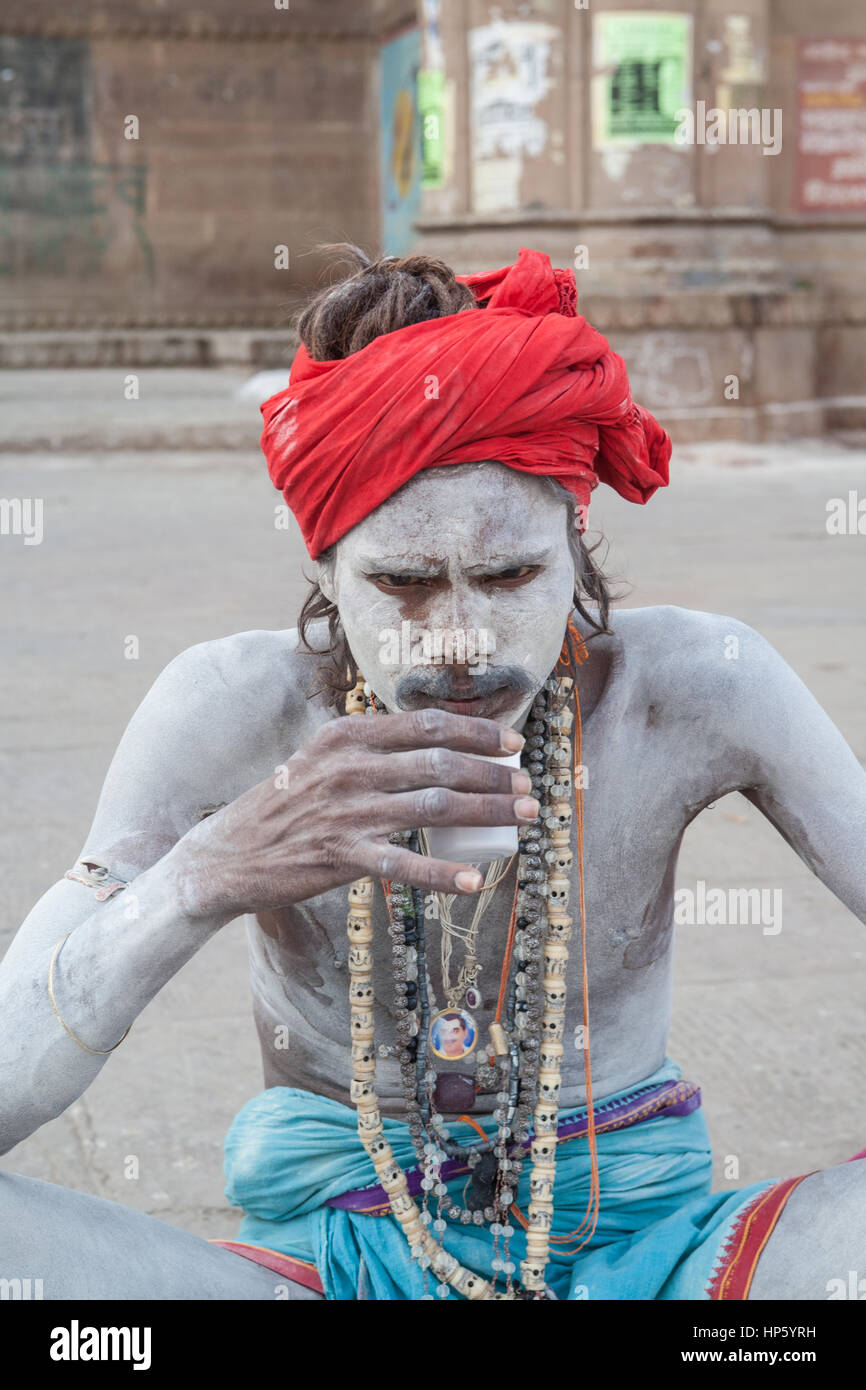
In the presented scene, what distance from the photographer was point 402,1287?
6.45 ft

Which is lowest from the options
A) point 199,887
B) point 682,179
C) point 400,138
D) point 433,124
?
point 199,887

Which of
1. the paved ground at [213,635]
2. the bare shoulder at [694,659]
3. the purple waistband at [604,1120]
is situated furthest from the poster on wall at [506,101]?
the purple waistband at [604,1120]

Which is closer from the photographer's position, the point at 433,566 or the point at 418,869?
the point at 418,869

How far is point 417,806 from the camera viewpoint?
5.03ft

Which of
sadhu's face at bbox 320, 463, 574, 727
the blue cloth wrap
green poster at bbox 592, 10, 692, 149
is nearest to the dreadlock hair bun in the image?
sadhu's face at bbox 320, 463, 574, 727

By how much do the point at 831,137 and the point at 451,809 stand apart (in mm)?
11623

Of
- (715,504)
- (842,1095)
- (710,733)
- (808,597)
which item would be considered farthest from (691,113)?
(710,733)

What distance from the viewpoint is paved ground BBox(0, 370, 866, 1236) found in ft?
9.87

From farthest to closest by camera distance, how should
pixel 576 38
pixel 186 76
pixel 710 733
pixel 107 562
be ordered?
pixel 186 76, pixel 576 38, pixel 107 562, pixel 710 733

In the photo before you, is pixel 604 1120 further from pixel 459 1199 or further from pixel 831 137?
pixel 831 137

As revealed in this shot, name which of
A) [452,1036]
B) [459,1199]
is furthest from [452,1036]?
[459,1199]

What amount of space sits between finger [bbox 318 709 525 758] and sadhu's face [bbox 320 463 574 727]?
14 centimetres
